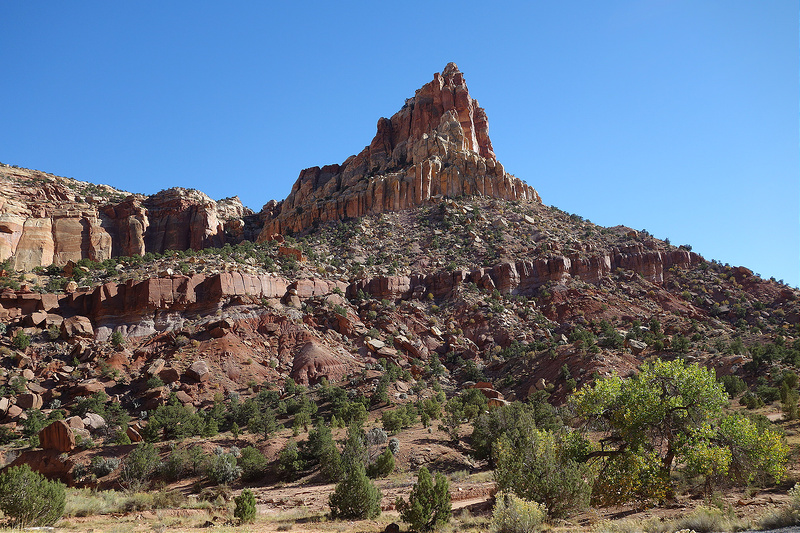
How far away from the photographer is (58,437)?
31.4m

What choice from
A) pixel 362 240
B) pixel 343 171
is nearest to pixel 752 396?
pixel 362 240

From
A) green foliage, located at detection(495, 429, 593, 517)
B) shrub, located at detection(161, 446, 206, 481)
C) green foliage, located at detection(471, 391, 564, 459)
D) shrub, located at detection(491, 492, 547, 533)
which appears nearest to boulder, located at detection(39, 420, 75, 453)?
shrub, located at detection(161, 446, 206, 481)

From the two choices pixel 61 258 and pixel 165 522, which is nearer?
pixel 165 522

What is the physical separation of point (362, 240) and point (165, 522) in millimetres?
52948

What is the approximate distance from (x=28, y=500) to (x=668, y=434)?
64.4ft

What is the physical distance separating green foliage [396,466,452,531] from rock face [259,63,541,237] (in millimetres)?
61942

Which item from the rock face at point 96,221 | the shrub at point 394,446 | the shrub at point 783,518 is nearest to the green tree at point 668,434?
the shrub at point 783,518

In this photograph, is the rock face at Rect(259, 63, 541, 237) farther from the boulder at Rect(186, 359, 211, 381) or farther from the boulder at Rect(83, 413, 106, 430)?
the boulder at Rect(83, 413, 106, 430)

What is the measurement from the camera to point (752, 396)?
32562 millimetres

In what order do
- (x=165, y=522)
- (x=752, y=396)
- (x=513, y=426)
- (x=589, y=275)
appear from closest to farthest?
(x=165, y=522) → (x=513, y=426) → (x=752, y=396) → (x=589, y=275)

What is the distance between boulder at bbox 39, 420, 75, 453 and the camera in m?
31.2

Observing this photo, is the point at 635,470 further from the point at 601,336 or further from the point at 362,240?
the point at 362,240

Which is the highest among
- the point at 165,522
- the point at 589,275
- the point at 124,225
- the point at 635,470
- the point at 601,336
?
the point at 124,225

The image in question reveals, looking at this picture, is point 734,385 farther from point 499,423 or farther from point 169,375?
point 169,375
